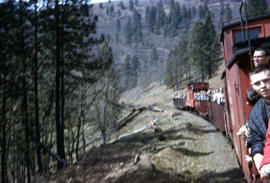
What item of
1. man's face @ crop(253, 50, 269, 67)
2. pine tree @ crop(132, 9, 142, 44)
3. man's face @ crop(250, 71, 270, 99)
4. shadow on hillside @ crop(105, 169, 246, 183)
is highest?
pine tree @ crop(132, 9, 142, 44)

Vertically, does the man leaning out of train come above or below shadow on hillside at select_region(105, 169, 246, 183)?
above

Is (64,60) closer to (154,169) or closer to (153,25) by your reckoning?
(154,169)

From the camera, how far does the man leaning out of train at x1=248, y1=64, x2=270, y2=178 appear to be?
2.14m

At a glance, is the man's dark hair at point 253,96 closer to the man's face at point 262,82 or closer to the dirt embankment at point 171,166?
the man's face at point 262,82

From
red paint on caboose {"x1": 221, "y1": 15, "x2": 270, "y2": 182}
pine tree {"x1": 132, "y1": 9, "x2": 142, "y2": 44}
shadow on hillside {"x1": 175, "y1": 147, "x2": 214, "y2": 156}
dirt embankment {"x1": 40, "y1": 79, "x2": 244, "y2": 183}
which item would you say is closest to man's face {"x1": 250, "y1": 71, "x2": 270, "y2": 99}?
red paint on caboose {"x1": 221, "y1": 15, "x2": 270, "y2": 182}

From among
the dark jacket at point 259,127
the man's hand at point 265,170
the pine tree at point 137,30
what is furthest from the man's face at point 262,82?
the pine tree at point 137,30

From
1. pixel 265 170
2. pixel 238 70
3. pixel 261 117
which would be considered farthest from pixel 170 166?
pixel 265 170

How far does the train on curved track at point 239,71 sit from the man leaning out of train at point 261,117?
1.18 feet

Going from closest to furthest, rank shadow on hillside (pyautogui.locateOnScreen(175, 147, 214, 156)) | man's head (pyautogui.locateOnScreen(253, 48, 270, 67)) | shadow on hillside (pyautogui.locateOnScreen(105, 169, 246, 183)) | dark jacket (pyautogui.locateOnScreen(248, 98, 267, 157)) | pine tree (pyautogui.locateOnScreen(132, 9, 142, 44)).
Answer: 1. dark jacket (pyautogui.locateOnScreen(248, 98, 267, 157))
2. man's head (pyautogui.locateOnScreen(253, 48, 270, 67))
3. shadow on hillside (pyautogui.locateOnScreen(105, 169, 246, 183))
4. shadow on hillside (pyautogui.locateOnScreen(175, 147, 214, 156))
5. pine tree (pyautogui.locateOnScreen(132, 9, 142, 44))

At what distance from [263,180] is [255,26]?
8.42 m

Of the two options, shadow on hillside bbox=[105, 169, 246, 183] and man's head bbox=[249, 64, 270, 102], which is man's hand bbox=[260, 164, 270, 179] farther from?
shadow on hillside bbox=[105, 169, 246, 183]

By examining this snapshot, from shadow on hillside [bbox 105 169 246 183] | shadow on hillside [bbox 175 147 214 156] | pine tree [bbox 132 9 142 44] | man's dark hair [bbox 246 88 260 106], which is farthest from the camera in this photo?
pine tree [bbox 132 9 142 44]

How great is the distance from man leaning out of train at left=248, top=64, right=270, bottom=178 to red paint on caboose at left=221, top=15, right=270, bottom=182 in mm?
2418

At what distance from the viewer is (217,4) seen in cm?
19325
